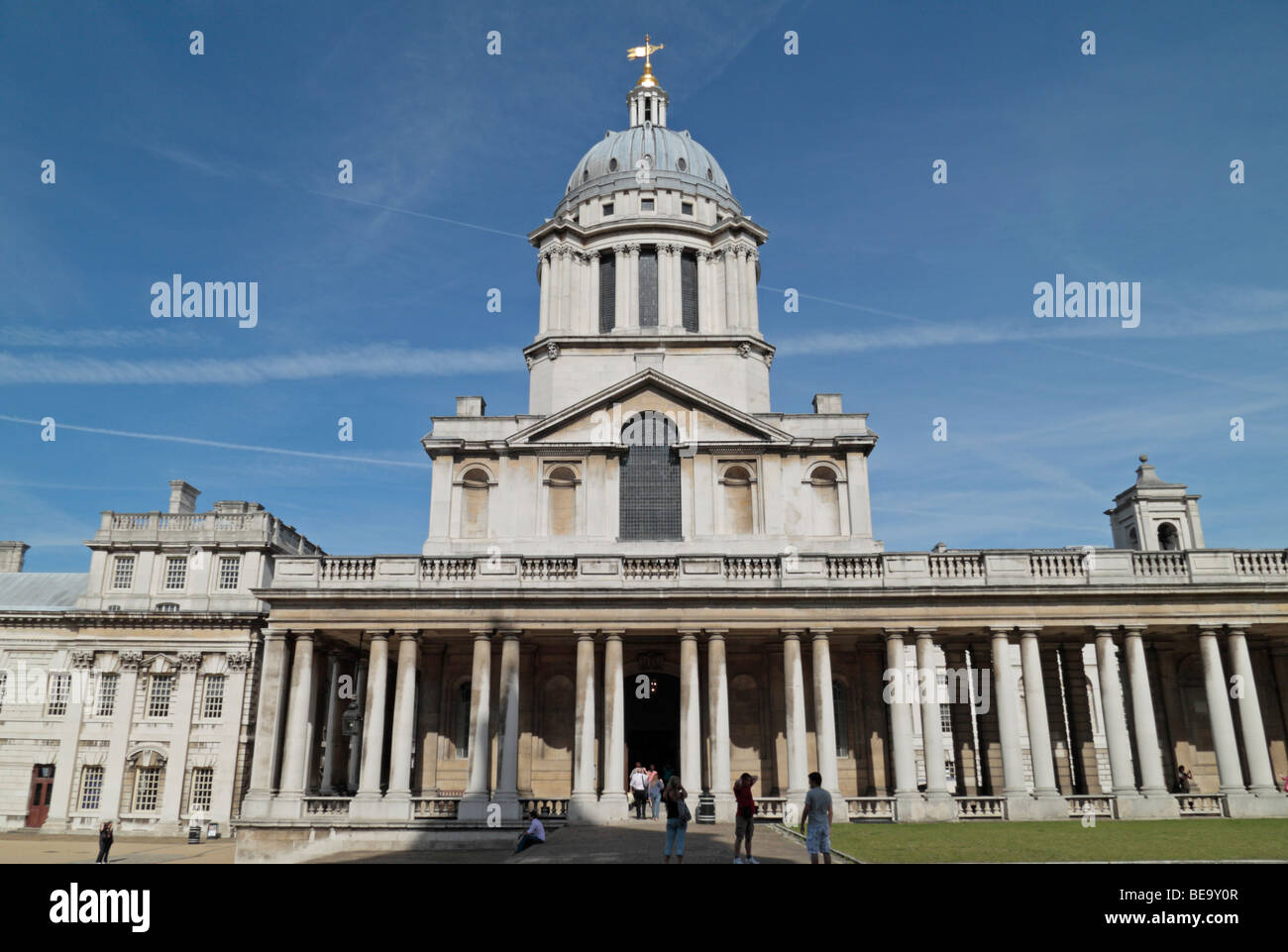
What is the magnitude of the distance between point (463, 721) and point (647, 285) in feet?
73.0

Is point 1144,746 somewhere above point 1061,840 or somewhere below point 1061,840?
above

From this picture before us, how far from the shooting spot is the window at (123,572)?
158 ft

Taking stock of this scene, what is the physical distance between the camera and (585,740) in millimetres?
30062

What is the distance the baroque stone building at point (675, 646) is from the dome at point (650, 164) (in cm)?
454

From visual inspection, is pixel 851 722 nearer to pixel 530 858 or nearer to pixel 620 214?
pixel 530 858

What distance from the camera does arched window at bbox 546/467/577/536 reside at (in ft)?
124

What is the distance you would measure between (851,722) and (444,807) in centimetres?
1470

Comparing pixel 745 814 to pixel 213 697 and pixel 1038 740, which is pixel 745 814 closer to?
pixel 1038 740

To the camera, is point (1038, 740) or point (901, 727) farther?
point (901, 727)

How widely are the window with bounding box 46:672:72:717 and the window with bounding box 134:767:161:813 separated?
5199 millimetres

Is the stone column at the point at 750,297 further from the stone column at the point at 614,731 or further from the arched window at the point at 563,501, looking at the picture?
the stone column at the point at 614,731

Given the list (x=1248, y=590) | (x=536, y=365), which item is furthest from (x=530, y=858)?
(x=536, y=365)

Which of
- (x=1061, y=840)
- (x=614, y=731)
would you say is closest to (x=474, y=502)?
(x=614, y=731)

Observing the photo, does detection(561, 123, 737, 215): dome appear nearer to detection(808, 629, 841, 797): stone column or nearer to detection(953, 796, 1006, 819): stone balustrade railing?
detection(808, 629, 841, 797): stone column
